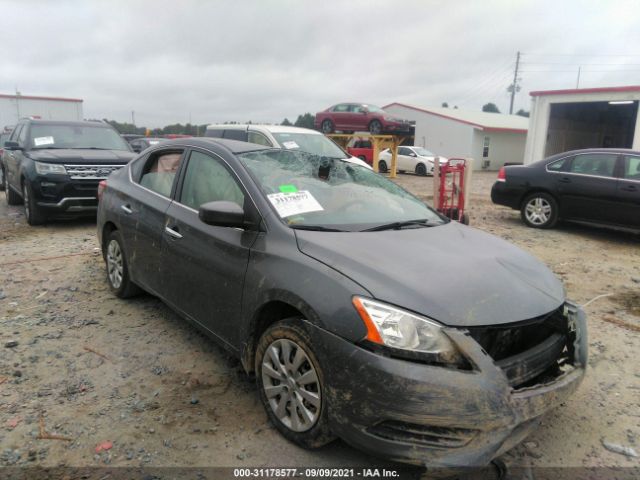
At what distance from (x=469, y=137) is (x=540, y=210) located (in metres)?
25.1

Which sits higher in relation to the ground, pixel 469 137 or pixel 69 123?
pixel 469 137

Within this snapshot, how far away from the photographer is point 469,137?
3247 cm

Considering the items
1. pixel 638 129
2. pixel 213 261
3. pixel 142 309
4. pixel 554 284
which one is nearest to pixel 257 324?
pixel 213 261

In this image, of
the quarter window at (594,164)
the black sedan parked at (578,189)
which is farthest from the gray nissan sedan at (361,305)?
the quarter window at (594,164)

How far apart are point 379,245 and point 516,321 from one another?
2.73 feet

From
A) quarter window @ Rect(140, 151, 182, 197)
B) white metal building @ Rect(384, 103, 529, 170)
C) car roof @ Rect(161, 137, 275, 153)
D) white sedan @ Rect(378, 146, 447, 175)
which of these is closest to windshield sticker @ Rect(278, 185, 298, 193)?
car roof @ Rect(161, 137, 275, 153)

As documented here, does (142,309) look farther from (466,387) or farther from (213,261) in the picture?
(466,387)

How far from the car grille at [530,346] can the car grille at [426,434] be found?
1.20 feet

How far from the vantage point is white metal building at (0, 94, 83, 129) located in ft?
89.9

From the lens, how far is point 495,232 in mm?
8703

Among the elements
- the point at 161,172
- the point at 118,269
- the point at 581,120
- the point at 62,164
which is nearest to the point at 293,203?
the point at 161,172

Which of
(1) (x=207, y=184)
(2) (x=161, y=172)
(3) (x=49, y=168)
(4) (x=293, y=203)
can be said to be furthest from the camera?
(3) (x=49, y=168)

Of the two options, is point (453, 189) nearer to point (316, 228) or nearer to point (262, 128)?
point (262, 128)

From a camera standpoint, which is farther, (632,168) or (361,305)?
(632,168)
